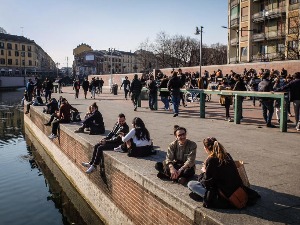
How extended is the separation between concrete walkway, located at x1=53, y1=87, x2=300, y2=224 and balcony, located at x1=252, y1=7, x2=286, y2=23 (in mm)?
32270

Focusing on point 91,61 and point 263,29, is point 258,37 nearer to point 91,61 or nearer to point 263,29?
point 263,29

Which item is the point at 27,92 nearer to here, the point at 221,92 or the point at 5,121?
the point at 5,121

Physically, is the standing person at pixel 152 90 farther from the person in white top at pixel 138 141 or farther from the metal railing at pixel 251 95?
the person in white top at pixel 138 141

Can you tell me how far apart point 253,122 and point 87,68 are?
4806 inches

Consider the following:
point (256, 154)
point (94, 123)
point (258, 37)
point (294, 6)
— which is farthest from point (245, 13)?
point (256, 154)

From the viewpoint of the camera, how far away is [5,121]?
82.0 ft

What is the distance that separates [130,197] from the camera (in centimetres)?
620

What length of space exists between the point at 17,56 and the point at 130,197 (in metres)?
109

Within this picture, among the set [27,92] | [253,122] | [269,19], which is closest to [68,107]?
[253,122]

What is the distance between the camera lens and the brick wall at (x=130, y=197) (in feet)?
15.9

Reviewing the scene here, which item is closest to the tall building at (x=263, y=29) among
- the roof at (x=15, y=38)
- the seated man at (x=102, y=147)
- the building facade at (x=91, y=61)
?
the seated man at (x=102, y=147)

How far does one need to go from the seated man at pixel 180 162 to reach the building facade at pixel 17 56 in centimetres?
9916

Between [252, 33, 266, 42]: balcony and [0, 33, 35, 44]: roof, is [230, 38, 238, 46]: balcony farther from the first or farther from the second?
[0, 33, 35, 44]: roof

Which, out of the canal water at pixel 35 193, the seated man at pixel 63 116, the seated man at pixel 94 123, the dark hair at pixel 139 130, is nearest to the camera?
the dark hair at pixel 139 130
